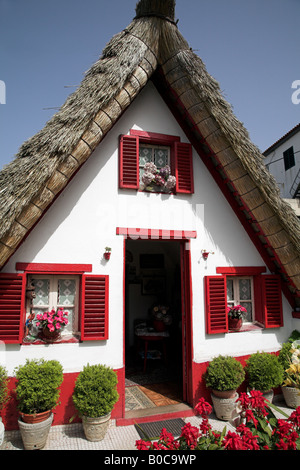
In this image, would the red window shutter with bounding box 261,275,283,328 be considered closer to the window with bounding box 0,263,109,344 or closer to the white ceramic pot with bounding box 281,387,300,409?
the white ceramic pot with bounding box 281,387,300,409

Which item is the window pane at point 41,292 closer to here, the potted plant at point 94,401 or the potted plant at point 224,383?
the potted plant at point 94,401

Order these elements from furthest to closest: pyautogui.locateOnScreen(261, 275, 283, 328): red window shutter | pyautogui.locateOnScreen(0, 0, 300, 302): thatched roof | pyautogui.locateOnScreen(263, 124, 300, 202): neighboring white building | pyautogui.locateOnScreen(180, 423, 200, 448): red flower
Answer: pyautogui.locateOnScreen(263, 124, 300, 202): neighboring white building
pyautogui.locateOnScreen(261, 275, 283, 328): red window shutter
pyautogui.locateOnScreen(0, 0, 300, 302): thatched roof
pyautogui.locateOnScreen(180, 423, 200, 448): red flower

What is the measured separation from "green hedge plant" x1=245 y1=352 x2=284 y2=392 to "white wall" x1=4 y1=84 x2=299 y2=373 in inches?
17.6

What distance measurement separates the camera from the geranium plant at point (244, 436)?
2568mm

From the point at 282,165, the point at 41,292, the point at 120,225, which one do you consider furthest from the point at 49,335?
the point at 282,165

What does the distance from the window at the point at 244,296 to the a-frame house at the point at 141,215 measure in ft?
0.08

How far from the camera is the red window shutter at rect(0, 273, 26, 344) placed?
4.84m

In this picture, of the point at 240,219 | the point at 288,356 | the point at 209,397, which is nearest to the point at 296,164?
the point at 240,219

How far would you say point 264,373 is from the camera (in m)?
5.66

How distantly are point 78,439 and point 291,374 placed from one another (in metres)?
4.06

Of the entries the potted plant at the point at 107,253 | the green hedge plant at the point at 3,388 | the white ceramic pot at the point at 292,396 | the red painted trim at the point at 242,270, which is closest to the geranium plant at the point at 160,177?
the potted plant at the point at 107,253

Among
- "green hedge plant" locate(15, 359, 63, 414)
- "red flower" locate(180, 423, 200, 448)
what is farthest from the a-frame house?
"red flower" locate(180, 423, 200, 448)

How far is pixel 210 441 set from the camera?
2852mm

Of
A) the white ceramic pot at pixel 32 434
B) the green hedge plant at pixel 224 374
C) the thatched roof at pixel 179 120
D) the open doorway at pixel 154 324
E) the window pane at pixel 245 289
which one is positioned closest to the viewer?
the white ceramic pot at pixel 32 434
